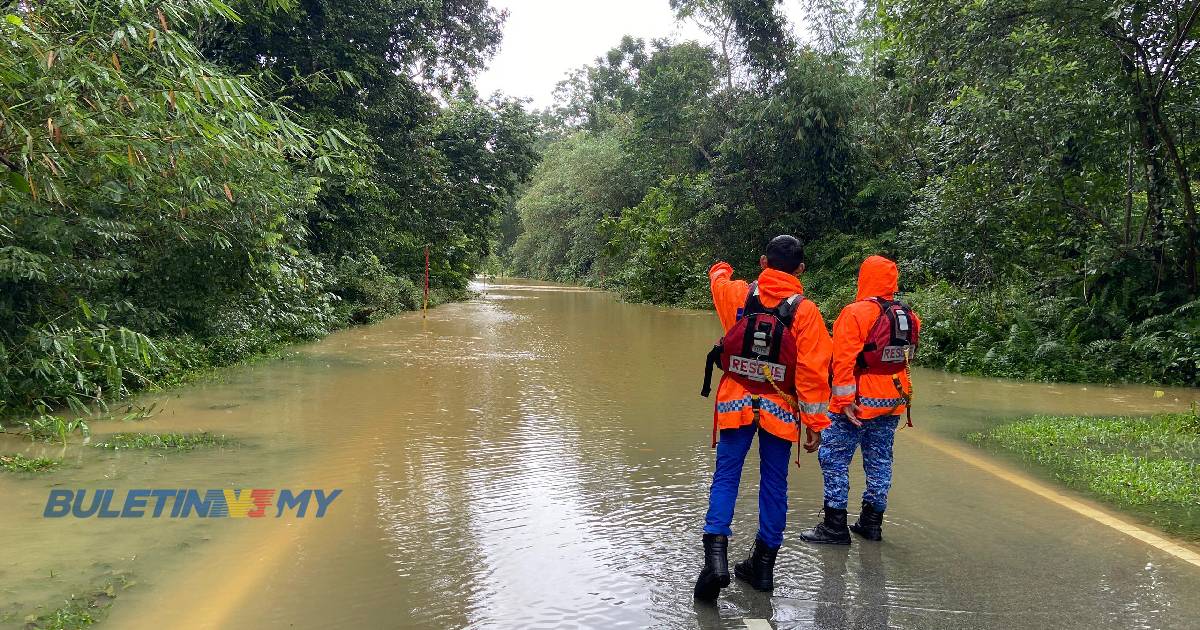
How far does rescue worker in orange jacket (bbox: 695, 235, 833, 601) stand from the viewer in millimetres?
4227

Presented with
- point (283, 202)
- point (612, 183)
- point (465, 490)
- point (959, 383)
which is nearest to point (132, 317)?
point (283, 202)

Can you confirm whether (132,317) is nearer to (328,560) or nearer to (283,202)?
(283,202)

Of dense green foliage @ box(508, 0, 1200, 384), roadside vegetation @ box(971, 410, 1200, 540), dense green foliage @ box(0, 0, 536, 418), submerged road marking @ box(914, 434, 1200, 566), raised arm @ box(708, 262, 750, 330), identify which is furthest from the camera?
dense green foliage @ box(508, 0, 1200, 384)

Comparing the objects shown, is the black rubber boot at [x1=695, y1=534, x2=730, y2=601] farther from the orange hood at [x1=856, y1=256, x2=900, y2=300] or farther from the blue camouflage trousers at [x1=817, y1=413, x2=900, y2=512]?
the orange hood at [x1=856, y1=256, x2=900, y2=300]

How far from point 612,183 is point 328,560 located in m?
47.3

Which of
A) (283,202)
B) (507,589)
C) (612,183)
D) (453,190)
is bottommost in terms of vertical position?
(507,589)

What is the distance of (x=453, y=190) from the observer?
87.9 ft

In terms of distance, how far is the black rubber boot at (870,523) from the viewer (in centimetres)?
512

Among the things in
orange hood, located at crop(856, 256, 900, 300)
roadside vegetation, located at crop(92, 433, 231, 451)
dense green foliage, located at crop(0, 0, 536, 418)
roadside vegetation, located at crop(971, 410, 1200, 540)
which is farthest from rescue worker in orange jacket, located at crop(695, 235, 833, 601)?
roadside vegetation, located at crop(92, 433, 231, 451)

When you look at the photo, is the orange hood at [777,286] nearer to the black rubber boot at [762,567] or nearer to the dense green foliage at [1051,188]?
the black rubber boot at [762,567]

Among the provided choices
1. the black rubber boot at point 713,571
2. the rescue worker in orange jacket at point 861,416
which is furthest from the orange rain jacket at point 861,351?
the black rubber boot at point 713,571

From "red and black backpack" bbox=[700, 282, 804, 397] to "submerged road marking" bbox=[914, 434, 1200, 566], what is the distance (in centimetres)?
254

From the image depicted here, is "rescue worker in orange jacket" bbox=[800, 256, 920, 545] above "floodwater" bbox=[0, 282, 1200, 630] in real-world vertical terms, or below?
above

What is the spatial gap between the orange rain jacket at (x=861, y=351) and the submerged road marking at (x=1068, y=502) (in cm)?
159
